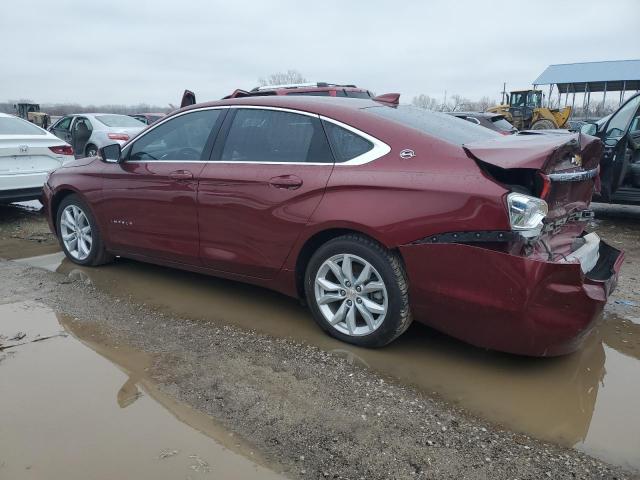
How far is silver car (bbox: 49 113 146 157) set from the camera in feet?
44.3

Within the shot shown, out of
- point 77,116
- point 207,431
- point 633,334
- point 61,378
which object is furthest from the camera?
point 77,116

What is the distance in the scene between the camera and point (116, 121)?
1439 cm

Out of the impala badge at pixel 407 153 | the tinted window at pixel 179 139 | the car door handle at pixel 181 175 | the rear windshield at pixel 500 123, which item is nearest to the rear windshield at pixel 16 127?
the tinted window at pixel 179 139

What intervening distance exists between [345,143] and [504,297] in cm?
138

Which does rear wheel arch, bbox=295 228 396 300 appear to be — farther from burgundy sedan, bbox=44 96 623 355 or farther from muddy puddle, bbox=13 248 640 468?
muddy puddle, bbox=13 248 640 468

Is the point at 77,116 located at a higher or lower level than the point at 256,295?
higher

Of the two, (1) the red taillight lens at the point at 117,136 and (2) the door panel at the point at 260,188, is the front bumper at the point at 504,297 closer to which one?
(2) the door panel at the point at 260,188

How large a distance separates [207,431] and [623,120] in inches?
266

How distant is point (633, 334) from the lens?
3762 mm

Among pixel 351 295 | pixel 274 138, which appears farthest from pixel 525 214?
pixel 274 138

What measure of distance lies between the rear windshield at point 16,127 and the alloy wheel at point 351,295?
595 cm

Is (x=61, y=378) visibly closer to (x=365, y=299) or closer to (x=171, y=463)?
(x=171, y=463)

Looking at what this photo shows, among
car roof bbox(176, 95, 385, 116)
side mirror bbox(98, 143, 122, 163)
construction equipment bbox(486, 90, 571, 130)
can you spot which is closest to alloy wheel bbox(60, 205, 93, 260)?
side mirror bbox(98, 143, 122, 163)

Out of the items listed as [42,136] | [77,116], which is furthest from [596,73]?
[42,136]
